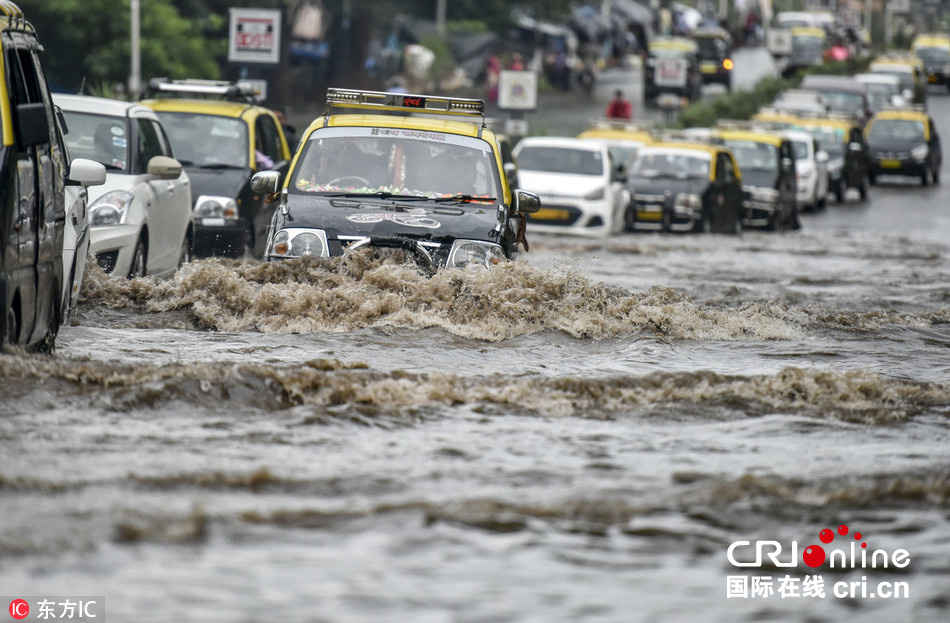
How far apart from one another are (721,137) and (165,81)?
47.3ft

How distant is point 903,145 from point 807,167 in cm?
993

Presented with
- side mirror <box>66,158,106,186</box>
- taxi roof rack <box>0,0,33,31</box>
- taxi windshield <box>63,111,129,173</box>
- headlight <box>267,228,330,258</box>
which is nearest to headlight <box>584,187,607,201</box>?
taxi windshield <box>63,111,129,173</box>

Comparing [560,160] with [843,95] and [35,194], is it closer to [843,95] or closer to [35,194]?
[35,194]

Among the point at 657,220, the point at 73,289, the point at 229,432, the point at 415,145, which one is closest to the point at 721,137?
the point at 657,220

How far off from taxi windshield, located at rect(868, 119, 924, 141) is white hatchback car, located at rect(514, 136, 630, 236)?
19.2 metres

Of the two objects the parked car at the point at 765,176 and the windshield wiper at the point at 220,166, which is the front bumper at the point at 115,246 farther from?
the parked car at the point at 765,176

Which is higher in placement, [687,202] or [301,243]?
[301,243]

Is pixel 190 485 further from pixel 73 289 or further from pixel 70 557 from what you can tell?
pixel 73 289

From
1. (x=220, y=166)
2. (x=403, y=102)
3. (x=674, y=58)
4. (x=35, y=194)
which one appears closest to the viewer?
(x=35, y=194)

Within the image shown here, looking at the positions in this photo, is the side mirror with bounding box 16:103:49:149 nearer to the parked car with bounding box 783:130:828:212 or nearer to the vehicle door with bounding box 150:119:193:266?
the vehicle door with bounding box 150:119:193:266

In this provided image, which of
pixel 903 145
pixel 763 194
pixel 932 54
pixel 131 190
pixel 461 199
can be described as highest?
pixel 461 199

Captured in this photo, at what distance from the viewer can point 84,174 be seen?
9.10 m

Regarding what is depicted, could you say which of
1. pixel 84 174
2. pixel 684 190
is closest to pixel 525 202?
pixel 84 174

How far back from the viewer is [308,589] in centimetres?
529
